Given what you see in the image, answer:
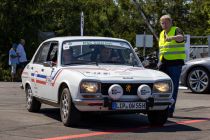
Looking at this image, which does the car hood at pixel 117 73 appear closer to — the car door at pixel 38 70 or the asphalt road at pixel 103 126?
the asphalt road at pixel 103 126

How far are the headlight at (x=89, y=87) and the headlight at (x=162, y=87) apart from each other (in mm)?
971

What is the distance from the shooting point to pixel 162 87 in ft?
29.8

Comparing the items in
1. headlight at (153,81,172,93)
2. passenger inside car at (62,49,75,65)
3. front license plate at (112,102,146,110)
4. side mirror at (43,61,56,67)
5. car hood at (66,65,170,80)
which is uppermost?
passenger inside car at (62,49,75,65)

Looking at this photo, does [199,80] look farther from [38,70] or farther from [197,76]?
[38,70]

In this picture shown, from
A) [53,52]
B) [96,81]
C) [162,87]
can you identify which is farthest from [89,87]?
[53,52]

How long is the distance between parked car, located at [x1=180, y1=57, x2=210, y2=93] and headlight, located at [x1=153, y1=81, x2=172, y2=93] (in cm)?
689

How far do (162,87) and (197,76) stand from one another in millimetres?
7179

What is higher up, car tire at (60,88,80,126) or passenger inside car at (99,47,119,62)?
passenger inside car at (99,47,119,62)

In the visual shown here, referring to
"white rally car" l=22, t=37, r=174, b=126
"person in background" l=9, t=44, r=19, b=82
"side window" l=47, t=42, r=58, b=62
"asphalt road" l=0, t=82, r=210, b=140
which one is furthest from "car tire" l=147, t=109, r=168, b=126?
"person in background" l=9, t=44, r=19, b=82

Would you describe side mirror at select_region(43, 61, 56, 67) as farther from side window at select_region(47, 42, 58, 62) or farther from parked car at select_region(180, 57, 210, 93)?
parked car at select_region(180, 57, 210, 93)

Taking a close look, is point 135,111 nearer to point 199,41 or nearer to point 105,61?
point 105,61

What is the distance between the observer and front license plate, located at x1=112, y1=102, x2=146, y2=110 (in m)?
8.72

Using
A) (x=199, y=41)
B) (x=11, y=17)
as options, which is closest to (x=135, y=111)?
(x=11, y=17)

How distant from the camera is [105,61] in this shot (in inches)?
392
